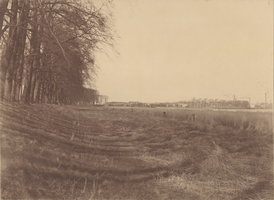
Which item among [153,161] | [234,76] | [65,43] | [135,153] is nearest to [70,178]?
[135,153]

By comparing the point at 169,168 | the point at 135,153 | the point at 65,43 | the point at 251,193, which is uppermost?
the point at 65,43

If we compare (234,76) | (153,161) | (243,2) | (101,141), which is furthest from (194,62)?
(101,141)

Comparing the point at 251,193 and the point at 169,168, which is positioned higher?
the point at 169,168

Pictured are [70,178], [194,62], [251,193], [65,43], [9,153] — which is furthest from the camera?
[194,62]

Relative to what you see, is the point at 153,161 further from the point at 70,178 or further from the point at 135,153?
the point at 70,178

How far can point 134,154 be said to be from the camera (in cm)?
324

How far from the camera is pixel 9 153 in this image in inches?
88.8

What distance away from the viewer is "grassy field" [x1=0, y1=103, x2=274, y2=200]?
235 centimetres

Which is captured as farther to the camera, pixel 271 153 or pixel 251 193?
pixel 271 153

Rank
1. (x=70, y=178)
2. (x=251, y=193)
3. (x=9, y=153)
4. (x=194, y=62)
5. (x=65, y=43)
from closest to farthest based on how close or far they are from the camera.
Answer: (x=9, y=153) → (x=70, y=178) → (x=251, y=193) → (x=65, y=43) → (x=194, y=62)

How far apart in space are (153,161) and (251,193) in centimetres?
145

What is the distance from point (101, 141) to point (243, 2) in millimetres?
3460

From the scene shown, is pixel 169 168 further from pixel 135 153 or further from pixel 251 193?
pixel 251 193

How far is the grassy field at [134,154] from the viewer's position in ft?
7.70
